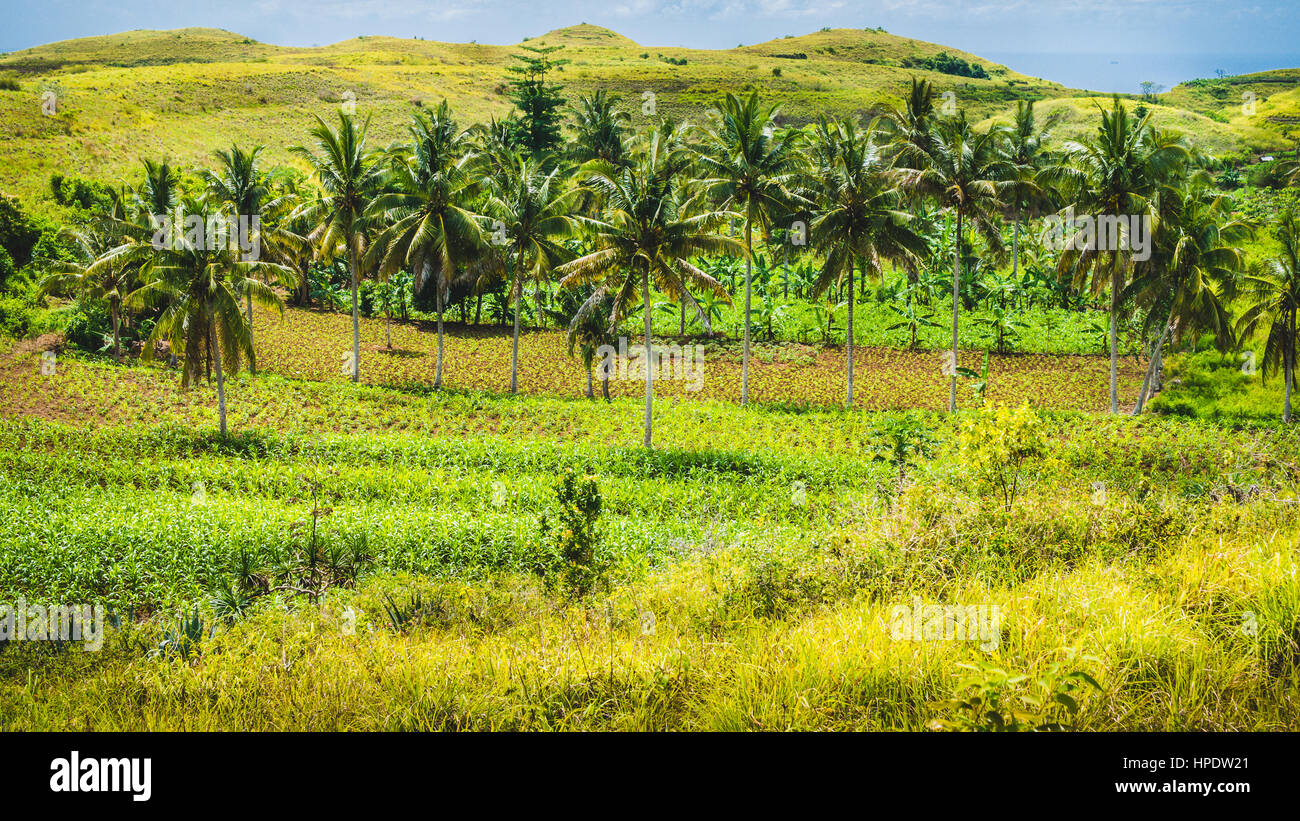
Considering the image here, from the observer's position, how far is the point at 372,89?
9675cm

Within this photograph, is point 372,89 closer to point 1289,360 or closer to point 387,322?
point 387,322

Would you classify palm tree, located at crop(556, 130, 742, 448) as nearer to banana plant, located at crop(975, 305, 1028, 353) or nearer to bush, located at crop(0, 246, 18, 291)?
banana plant, located at crop(975, 305, 1028, 353)

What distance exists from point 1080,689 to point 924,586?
3.22m

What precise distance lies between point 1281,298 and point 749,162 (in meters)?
21.3

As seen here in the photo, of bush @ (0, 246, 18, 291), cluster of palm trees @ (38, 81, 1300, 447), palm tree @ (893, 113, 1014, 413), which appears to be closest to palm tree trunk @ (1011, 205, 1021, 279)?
cluster of palm trees @ (38, 81, 1300, 447)

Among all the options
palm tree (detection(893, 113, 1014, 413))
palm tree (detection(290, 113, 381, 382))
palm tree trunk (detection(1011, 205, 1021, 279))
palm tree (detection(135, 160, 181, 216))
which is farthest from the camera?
palm tree trunk (detection(1011, 205, 1021, 279))

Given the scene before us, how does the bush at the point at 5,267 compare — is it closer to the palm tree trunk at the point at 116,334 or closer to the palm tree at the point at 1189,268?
the palm tree trunk at the point at 116,334

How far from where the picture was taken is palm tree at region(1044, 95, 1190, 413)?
28016 millimetres

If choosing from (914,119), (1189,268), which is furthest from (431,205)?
(1189,268)

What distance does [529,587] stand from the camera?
12.5 m

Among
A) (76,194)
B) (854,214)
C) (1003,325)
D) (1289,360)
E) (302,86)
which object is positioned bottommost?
(1289,360)

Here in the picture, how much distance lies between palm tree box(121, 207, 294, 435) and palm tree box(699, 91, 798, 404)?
1659 cm
